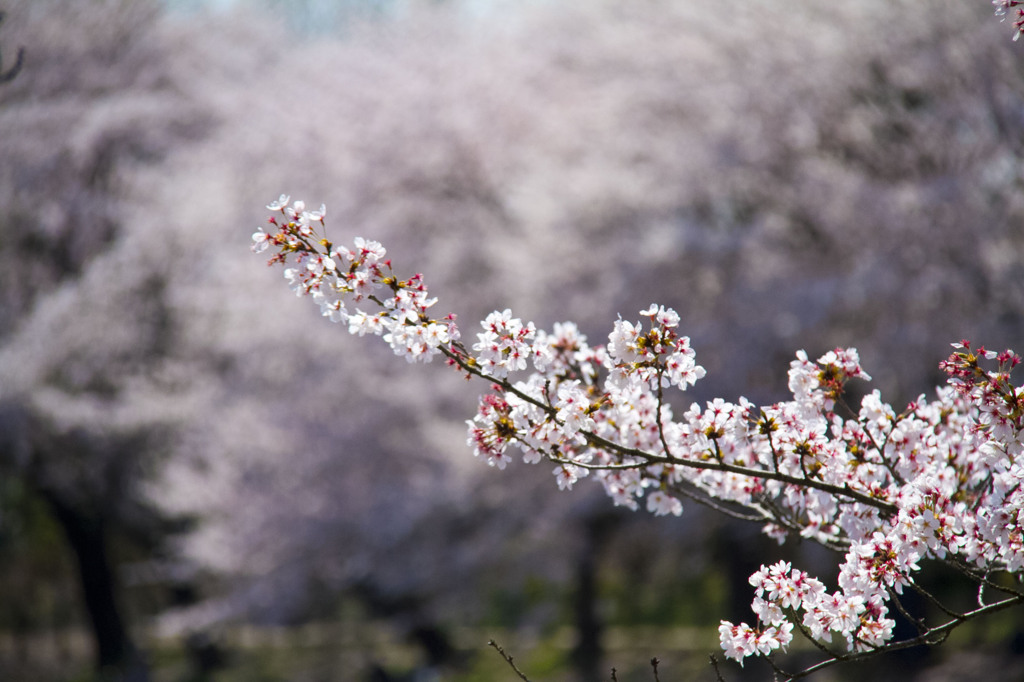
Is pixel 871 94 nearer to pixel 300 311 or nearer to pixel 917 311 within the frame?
pixel 917 311

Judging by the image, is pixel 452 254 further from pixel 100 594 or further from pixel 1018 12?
pixel 100 594

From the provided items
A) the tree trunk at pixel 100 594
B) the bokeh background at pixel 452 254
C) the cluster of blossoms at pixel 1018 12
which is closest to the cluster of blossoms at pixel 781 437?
the cluster of blossoms at pixel 1018 12

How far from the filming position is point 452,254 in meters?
11.4

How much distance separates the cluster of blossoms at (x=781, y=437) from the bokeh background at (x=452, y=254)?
21.0 ft

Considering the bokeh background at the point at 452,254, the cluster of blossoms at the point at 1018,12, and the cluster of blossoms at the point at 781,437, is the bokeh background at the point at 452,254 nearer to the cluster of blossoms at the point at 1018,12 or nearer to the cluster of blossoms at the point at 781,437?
the cluster of blossoms at the point at 1018,12

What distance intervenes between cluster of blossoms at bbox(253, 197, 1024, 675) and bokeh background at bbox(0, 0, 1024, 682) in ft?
21.0

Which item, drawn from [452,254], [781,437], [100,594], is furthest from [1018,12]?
[100,594]

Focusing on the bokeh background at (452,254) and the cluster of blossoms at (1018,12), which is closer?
the cluster of blossoms at (1018,12)

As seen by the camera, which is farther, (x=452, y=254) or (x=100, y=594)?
(x=100, y=594)

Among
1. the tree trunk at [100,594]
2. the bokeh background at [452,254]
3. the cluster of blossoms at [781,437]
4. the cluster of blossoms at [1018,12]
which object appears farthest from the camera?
the tree trunk at [100,594]

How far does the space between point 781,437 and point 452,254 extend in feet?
29.0

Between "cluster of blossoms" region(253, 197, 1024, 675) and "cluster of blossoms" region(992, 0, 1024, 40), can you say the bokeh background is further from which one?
"cluster of blossoms" region(253, 197, 1024, 675)

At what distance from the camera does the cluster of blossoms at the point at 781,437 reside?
8.18 ft

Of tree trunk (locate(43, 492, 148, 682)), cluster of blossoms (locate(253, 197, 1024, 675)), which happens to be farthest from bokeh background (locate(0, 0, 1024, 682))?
cluster of blossoms (locate(253, 197, 1024, 675))
